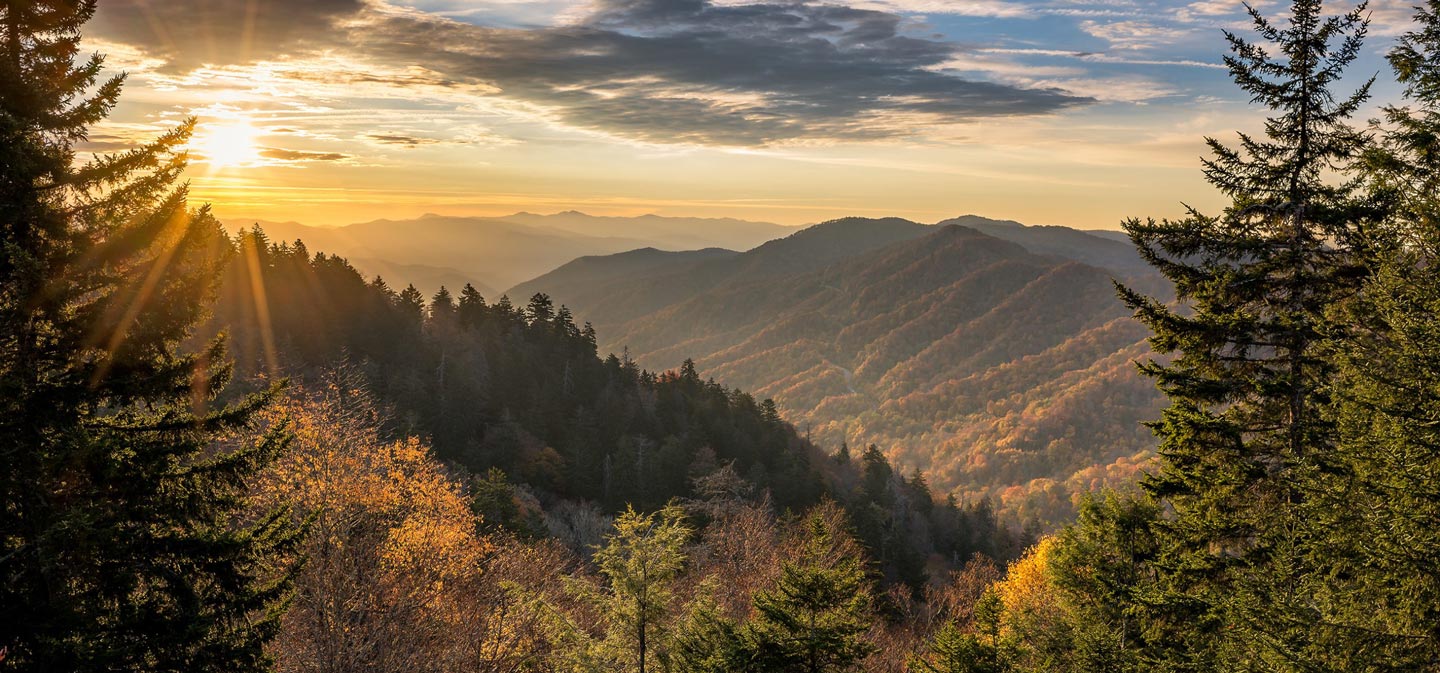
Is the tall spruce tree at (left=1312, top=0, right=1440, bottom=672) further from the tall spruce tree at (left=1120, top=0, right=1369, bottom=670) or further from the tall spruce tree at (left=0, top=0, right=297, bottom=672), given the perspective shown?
the tall spruce tree at (left=0, top=0, right=297, bottom=672)

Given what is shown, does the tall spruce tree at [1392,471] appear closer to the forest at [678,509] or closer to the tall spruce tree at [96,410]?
the forest at [678,509]

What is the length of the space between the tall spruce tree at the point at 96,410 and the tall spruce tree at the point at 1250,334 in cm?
1317

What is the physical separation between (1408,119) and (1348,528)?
725 cm

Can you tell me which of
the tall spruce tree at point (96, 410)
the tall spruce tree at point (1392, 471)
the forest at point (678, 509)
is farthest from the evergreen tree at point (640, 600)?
the tall spruce tree at point (1392, 471)

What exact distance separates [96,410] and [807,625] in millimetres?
11673

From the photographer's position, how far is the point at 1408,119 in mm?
11664

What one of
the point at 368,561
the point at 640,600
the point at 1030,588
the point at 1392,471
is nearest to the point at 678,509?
the point at 640,600

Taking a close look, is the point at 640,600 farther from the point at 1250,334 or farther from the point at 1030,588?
the point at 1030,588

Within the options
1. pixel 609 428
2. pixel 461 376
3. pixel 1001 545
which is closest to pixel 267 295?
pixel 461 376

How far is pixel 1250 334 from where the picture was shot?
11.6 metres

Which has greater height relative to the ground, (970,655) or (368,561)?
(970,655)

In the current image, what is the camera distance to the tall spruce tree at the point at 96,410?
24.6 ft

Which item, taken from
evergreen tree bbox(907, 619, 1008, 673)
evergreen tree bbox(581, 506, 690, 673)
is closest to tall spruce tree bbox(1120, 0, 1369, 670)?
evergreen tree bbox(907, 619, 1008, 673)

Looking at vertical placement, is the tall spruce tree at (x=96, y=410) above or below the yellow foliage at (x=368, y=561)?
above
